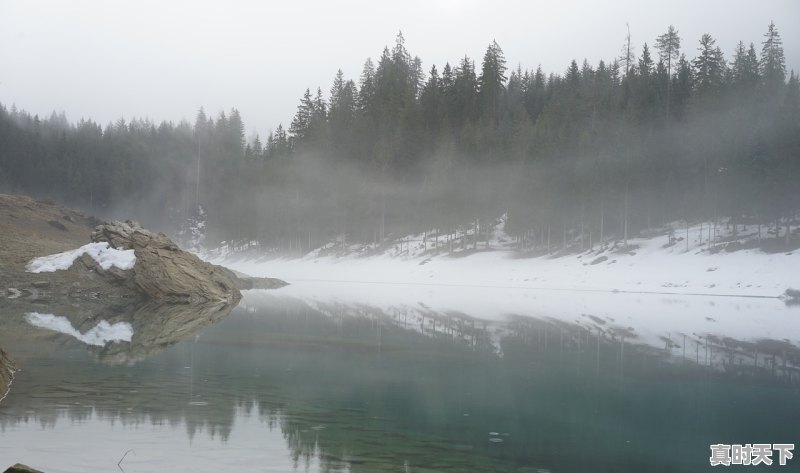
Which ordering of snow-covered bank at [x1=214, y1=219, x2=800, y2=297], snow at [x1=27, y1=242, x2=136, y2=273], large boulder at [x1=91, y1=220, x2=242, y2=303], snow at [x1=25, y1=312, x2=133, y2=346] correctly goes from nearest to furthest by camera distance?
snow at [x1=25, y1=312, x2=133, y2=346]
large boulder at [x1=91, y1=220, x2=242, y2=303]
snow at [x1=27, y1=242, x2=136, y2=273]
snow-covered bank at [x1=214, y1=219, x2=800, y2=297]

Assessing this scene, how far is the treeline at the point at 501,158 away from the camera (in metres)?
67.4

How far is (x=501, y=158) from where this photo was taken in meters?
78.2

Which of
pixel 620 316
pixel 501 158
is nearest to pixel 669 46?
pixel 501 158

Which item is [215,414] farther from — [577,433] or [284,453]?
[577,433]

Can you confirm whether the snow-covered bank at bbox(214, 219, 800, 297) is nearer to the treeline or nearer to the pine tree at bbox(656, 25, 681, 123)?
the treeline

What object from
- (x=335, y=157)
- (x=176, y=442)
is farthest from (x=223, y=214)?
(x=176, y=442)

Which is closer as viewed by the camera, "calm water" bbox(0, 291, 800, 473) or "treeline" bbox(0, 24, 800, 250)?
"calm water" bbox(0, 291, 800, 473)

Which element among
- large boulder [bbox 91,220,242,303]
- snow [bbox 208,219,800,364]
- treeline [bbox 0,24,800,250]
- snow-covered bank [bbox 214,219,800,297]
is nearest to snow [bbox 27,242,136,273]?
large boulder [bbox 91,220,242,303]

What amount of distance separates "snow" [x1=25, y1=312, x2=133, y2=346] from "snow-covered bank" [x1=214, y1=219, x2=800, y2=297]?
4152 centimetres

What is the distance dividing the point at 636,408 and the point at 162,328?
1807cm

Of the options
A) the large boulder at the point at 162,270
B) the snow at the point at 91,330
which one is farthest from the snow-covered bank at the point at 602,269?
the snow at the point at 91,330

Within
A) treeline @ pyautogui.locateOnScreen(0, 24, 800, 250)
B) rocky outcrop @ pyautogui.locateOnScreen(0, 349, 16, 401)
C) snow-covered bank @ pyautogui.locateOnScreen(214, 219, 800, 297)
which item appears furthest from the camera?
treeline @ pyautogui.locateOnScreen(0, 24, 800, 250)

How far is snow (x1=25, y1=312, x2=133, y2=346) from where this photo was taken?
70.6 ft

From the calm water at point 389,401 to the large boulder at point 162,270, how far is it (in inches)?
523
